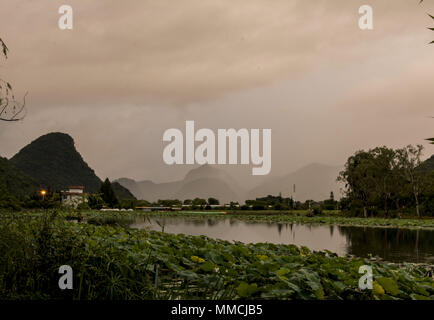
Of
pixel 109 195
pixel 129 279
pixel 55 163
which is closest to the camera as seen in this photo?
pixel 129 279

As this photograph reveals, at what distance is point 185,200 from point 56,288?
196ft

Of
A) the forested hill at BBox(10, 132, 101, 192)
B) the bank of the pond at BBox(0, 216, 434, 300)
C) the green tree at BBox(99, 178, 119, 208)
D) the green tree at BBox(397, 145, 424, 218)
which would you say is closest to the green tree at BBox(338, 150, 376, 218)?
the green tree at BBox(397, 145, 424, 218)

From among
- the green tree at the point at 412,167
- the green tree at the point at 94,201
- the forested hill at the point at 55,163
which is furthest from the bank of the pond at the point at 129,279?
the forested hill at the point at 55,163

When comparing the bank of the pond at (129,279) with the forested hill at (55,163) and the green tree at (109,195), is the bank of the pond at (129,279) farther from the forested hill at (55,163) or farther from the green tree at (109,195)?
the forested hill at (55,163)

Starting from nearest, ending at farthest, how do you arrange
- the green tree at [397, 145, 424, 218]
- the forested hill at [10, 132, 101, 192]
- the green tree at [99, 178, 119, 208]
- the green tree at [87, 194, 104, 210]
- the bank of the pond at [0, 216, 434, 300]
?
the bank of the pond at [0, 216, 434, 300] → the green tree at [87, 194, 104, 210] → the green tree at [397, 145, 424, 218] → the green tree at [99, 178, 119, 208] → the forested hill at [10, 132, 101, 192]

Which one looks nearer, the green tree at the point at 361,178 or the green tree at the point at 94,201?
the green tree at the point at 94,201

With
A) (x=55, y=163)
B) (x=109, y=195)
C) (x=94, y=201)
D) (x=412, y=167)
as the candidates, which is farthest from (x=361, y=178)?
(x=55, y=163)

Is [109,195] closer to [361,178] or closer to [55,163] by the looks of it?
[361,178]

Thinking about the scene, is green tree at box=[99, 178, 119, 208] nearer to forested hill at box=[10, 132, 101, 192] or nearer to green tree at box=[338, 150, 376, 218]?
forested hill at box=[10, 132, 101, 192]

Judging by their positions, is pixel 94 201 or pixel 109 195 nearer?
pixel 94 201

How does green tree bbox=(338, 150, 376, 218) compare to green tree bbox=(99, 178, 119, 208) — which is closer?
green tree bbox=(338, 150, 376, 218)

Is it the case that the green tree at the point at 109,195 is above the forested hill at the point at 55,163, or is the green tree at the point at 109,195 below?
below

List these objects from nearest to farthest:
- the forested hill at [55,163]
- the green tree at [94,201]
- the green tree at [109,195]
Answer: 1. the green tree at [94,201]
2. the green tree at [109,195]
3. the forested hill at [55,163]
